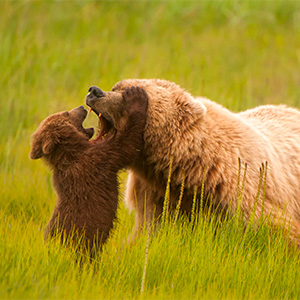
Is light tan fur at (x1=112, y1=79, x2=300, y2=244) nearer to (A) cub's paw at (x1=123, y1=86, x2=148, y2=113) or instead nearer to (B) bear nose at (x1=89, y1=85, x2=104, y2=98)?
(A) cub's paw at (x1=123, y1=86, x2=148, y2=113)

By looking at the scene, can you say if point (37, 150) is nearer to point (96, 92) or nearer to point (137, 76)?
point (96, 92)

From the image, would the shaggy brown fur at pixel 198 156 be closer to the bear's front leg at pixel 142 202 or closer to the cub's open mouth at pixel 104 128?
the bear's front leg at pixel 142 202

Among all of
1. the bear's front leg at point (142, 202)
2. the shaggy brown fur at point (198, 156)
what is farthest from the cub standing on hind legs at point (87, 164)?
the bear's front leg at point (142, 202)

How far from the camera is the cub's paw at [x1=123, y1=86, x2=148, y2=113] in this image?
4422 millimetres

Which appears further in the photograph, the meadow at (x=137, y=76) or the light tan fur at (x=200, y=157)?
the light tan fur at (x=200, y=157)

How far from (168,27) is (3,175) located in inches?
278

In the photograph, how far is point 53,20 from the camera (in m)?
11.6

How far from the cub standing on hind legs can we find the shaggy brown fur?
155 mm

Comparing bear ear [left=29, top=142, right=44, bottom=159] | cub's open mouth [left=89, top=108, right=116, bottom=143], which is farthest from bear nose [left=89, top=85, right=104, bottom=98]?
bear ear [left=29, top=142, right=44, bottom=159]

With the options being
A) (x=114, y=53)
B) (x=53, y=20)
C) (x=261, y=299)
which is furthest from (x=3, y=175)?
(x=53, y=20)

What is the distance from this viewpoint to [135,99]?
176 inches

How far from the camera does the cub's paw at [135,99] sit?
4.42 metres

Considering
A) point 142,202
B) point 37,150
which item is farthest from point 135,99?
point 142,202

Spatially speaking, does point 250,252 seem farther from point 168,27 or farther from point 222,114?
point 168,27
